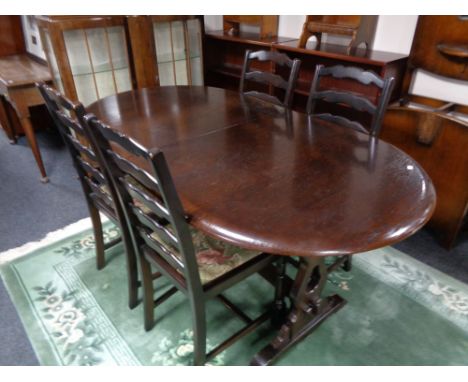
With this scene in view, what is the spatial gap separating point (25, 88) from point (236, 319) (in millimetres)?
2139

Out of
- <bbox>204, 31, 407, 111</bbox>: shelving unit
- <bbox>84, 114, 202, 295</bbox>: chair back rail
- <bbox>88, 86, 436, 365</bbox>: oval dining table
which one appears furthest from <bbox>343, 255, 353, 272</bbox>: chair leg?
<bbox>204, 31, 407, 111</bbox>: shelving unit

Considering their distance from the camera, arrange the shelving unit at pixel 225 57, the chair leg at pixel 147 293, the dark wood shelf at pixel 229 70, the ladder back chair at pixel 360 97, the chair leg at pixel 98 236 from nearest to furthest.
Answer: the chair leg at pixel 147 293 < the ladder back chair at pixel 360 97 < the chair leg at pixel 98 236 < the shelving unit at pixel 225 57 < the dark wood shelf at pixel 229 70

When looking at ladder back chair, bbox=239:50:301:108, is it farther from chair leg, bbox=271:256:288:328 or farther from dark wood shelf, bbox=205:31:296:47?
chair leg, bbox=271:256:288:328

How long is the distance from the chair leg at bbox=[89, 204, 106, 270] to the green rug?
5 centimetres

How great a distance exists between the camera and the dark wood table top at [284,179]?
947mm

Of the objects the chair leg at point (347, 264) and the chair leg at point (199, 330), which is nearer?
the chair leg at point (199, 330)

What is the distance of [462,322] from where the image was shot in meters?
1.58

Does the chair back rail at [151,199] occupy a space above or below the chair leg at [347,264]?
above

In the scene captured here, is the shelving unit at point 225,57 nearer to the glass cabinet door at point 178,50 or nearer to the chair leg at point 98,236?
the glass cabinet door at point 178,50

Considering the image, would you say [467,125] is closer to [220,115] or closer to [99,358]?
[220,115]

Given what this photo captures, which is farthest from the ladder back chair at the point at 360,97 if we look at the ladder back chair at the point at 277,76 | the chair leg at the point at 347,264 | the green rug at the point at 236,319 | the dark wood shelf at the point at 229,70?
the dark wood shelf at the point at 229,70

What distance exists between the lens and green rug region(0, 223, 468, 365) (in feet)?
4.77

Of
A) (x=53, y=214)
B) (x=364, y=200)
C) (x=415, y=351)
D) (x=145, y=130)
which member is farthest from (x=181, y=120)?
(x=415, y=351)

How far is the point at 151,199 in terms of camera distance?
3.43 ft
